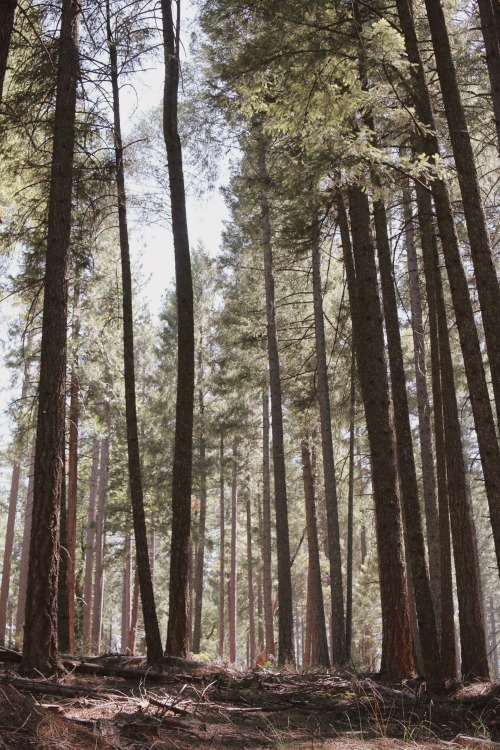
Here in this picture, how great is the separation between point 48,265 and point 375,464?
4537mm

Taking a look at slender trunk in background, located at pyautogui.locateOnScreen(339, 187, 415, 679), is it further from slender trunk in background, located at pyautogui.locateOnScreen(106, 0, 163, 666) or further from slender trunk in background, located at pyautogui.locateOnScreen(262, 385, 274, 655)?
slender trunk in background, located at pyautogui.locateOnScreen(262, 385, 274, 655)

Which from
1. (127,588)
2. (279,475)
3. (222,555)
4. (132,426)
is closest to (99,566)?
(127,588)

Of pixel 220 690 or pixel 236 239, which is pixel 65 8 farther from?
pixel 236 239

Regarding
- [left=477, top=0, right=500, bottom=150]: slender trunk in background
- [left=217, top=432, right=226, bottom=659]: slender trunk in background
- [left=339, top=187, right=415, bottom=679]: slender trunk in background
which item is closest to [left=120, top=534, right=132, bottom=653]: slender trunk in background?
[left=217, top=432, right=226, bottom=659]: slender trunk in background

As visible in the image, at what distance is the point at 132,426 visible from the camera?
8398 millimetres

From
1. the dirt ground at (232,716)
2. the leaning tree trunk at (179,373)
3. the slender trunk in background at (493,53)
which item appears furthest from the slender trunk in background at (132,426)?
the slender trunk in background at (493,53)

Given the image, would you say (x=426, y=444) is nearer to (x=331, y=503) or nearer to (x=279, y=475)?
(x=331, y=503)

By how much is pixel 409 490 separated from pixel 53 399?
421 centimetres

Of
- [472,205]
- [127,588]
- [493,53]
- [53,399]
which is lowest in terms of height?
[127,588]

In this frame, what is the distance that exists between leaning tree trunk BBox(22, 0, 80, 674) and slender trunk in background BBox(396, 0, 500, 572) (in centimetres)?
393

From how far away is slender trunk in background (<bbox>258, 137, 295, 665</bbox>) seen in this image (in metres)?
12.7

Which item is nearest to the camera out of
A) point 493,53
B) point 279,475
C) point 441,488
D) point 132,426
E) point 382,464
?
point 493,53

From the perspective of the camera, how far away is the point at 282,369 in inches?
686

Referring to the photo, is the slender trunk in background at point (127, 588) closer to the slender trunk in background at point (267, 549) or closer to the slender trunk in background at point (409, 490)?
the slender trunk in background at point (267, 549)
